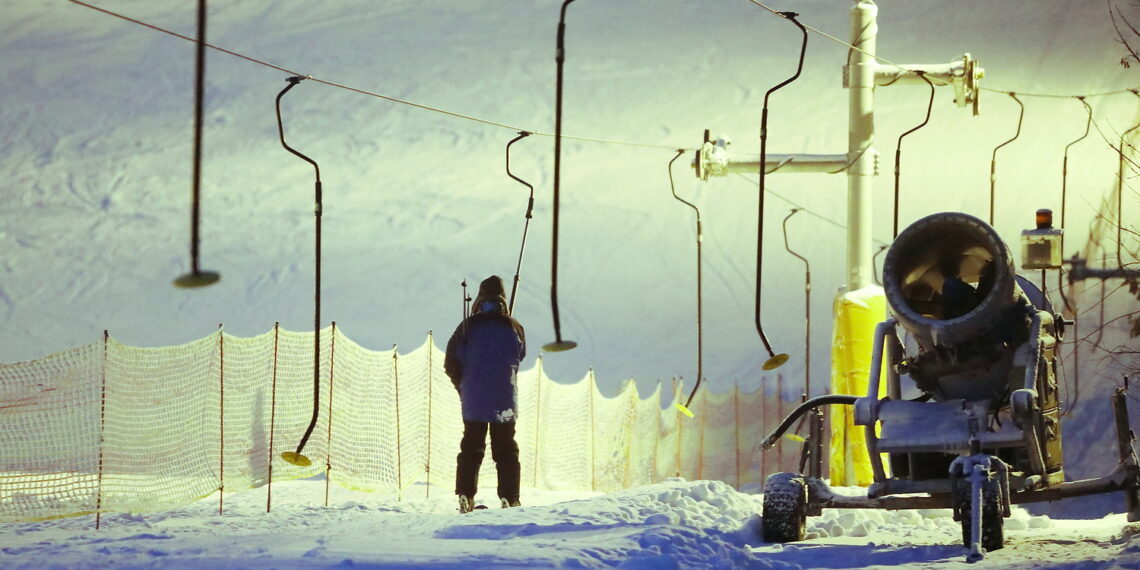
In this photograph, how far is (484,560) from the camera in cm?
805

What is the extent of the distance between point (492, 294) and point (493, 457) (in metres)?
1.27

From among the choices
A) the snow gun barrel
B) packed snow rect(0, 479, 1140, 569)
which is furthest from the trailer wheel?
the snow gun barrel

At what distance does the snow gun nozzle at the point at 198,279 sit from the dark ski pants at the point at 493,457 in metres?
4.75

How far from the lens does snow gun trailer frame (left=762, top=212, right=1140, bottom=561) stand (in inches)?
384

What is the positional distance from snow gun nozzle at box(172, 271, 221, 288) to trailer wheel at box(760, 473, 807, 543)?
13.6 ft

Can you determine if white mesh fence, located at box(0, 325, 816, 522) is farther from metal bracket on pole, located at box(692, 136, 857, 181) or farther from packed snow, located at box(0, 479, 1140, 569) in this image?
metal bracket on pole, located at box(692, 136, 857, 181)

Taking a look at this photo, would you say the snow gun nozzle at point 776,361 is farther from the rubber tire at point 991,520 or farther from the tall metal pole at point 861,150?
the tall metal pole at point 861,150

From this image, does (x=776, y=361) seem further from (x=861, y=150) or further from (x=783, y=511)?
(x=861, y=150)

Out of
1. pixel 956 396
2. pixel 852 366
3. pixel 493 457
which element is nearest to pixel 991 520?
pixel 956 396

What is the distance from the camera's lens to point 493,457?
39.1 feet

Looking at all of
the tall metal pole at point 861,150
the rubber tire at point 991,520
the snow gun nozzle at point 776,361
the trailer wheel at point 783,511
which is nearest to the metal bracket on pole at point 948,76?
the tall metal pole at point 861,150

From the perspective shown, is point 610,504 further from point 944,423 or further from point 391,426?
point 391,426

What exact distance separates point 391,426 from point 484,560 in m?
8.55

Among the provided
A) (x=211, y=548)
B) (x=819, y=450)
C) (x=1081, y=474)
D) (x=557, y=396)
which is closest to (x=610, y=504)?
(x=819, y=450)
